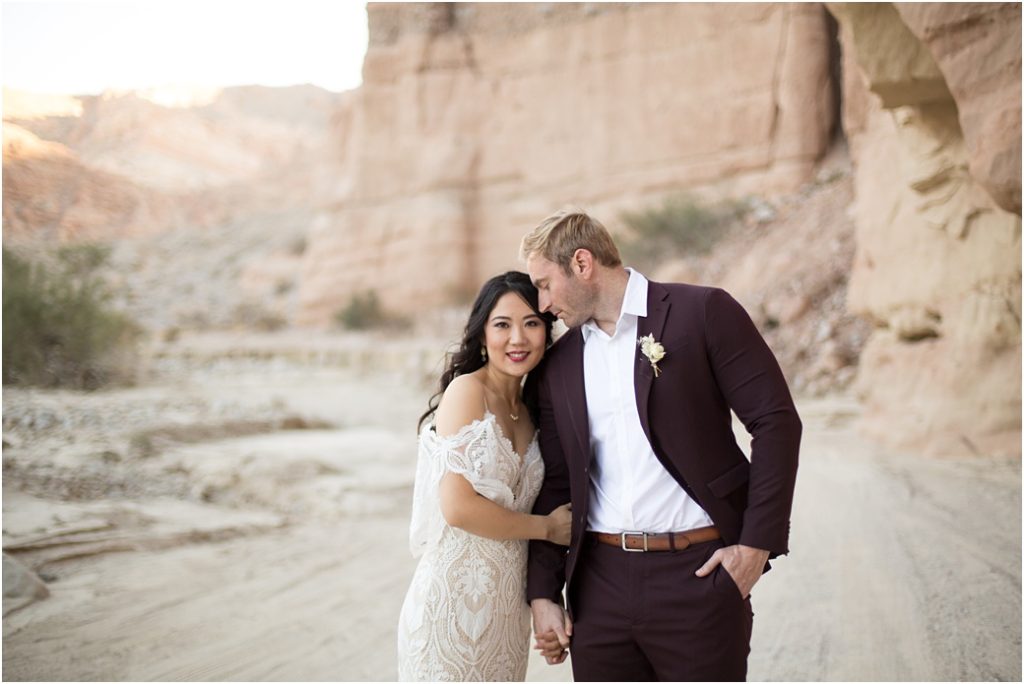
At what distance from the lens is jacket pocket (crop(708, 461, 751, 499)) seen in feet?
7.06

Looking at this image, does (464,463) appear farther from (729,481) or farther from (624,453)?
(729,481)

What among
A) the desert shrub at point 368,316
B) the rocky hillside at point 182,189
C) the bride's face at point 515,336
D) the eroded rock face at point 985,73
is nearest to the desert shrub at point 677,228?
the desert shrub at point 368,316

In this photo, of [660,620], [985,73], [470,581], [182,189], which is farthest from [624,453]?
[182,189]

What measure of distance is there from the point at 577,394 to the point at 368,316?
25848 millimetres

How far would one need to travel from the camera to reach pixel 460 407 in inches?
97.5

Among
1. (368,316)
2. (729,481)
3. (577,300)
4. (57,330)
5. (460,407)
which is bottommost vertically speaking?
(729,481)

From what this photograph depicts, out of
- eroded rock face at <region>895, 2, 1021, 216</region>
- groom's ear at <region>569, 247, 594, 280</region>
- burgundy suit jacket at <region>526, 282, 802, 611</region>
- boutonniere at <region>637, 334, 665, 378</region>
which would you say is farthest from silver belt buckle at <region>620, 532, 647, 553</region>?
eroded rock face at <region>895, 2, 1021, 216</region>

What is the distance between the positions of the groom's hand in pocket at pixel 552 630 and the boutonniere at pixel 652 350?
0.83 metres

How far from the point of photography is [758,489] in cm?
213

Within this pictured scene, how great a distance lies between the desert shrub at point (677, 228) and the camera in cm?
2064

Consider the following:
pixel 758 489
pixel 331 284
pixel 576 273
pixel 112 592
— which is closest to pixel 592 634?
pixel 758 489

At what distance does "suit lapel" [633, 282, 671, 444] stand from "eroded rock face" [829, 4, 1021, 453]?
5.08 metres

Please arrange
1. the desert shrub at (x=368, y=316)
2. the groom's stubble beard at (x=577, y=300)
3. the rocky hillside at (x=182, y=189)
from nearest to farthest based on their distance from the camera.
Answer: the groom's stubble beard at (x=577, y=300) → the rocky hillside at (x=182, y=189) → the desert shrub at (x=368, y=316)

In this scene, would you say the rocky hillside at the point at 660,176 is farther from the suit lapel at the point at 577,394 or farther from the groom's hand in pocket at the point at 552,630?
the groom's hand in pocket at the point at 552,630
